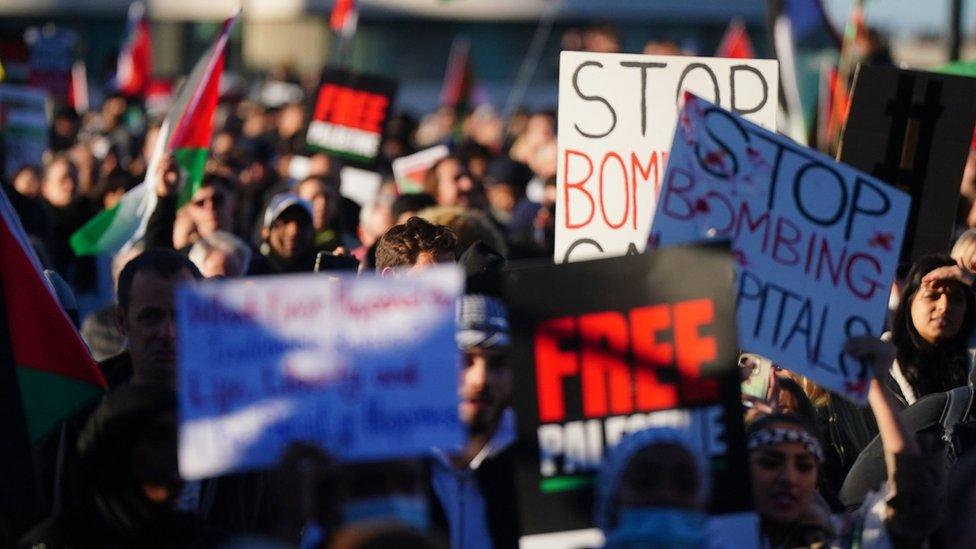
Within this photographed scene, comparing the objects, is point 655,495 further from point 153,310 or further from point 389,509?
point 153,310

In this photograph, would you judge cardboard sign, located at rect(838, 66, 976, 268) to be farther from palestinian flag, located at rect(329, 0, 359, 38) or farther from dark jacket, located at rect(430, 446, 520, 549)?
palestinian flag, located at rect(329, 0, 359, 38)

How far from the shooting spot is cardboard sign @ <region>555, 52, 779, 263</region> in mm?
5523

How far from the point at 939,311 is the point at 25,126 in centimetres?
919

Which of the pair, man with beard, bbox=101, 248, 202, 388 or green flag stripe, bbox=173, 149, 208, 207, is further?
green flag stripe, bbox=173, 149, 208, 207

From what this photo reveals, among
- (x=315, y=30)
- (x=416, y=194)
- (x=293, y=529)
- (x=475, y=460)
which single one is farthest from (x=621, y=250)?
(x=315, y=30)

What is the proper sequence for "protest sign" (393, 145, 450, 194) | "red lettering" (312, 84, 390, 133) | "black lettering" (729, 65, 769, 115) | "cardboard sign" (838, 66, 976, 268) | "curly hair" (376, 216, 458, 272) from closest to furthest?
1. "curly hair" (376, 216, 458, 272)
2. "black lettering" (729, 65, 769, 115)
3. "cardboard sign" (838, 66, 976, 268)
4. "protest sign" (393, 145, 450, 194)
5. "red lettering" (312, 84, 390, 133)

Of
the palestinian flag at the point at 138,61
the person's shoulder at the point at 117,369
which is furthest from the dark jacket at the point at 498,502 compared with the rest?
the palestinian flag at the point at 138,61

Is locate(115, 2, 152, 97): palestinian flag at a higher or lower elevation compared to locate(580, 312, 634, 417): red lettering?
higher

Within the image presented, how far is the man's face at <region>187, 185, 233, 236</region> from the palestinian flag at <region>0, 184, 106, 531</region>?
3.34 m

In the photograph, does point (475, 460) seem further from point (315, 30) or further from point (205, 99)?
point (315, 30)

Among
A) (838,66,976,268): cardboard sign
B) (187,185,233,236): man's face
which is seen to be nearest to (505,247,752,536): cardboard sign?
(838,66,976,268): cardboard sign

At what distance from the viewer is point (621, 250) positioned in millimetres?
5539

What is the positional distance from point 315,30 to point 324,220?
38116 mm

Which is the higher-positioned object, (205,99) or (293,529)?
(205,99)
